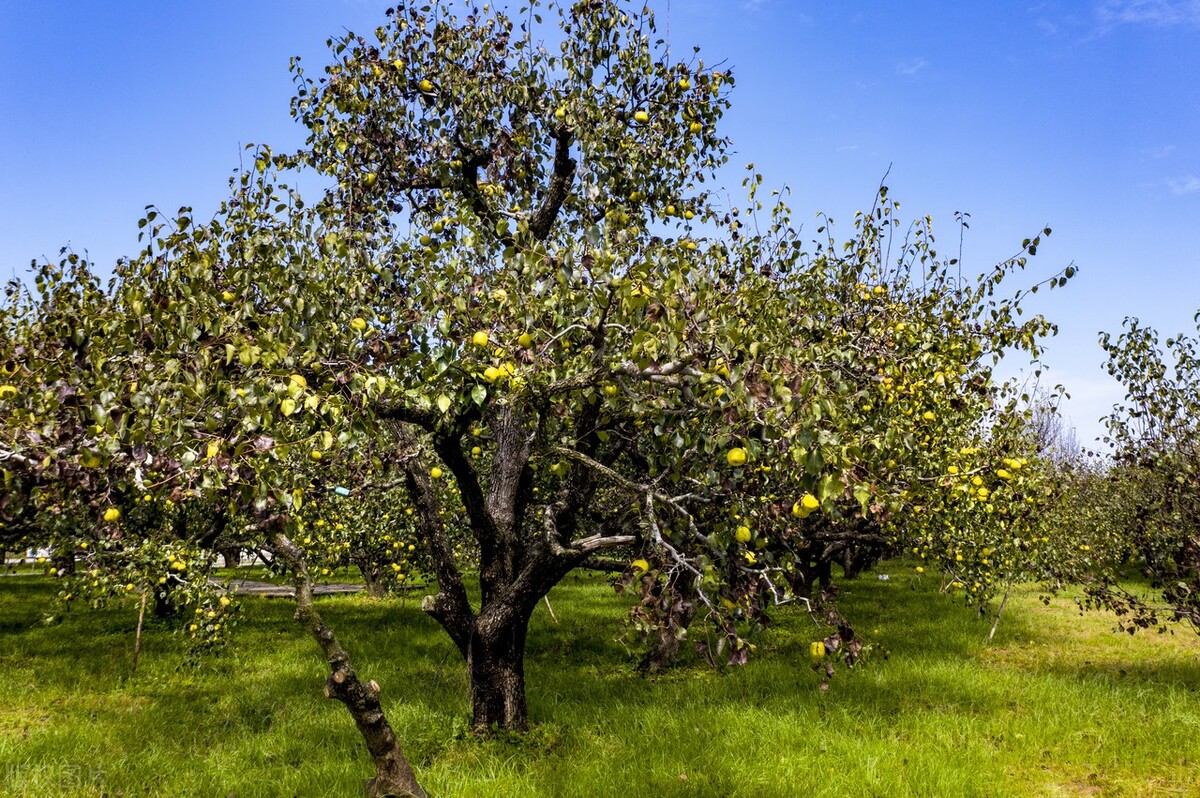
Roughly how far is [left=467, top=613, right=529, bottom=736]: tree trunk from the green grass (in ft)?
1.16

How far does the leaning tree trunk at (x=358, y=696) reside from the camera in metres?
6.42

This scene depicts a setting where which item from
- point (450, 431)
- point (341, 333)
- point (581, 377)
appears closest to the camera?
point (581, 377)

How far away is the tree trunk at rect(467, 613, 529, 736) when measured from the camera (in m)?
9.27

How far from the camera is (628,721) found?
962 cm

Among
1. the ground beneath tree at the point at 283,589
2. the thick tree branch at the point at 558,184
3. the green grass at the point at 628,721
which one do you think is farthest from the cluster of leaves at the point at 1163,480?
the ground beneath tree at the point at 283,589

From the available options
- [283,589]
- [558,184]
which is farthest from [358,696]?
[283,589]

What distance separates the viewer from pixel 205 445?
16.5 ft

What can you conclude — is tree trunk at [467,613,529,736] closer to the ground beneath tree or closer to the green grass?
the green grass

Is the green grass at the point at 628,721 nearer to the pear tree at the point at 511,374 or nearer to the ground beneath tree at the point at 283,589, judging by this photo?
the pear tree at the point at 511,374

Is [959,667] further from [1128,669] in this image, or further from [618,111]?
A: [618,111]

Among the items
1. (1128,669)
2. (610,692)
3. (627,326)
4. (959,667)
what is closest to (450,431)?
(627,326)

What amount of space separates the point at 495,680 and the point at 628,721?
1.85 m

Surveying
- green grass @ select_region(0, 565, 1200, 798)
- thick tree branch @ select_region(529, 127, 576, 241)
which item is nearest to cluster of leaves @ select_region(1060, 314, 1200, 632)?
green grass @ select_region(0, 565, 1200, 798)

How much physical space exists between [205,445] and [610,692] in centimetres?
838
